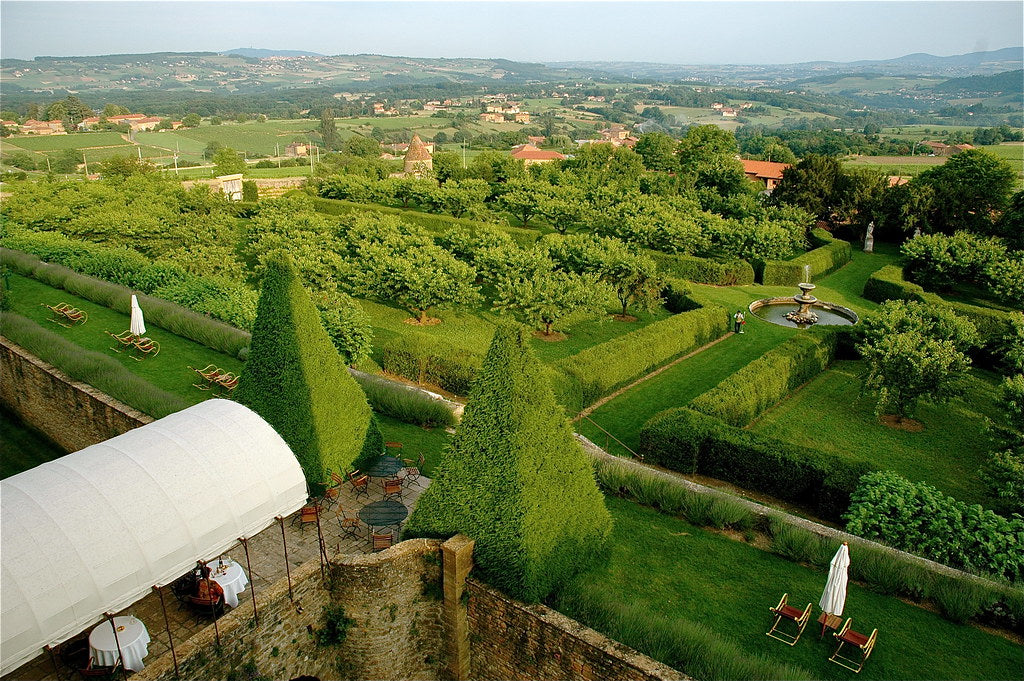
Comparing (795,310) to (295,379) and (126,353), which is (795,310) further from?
(126,353)

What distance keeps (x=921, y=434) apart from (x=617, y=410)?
8025 millimetres

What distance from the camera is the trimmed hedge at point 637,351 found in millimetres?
18922

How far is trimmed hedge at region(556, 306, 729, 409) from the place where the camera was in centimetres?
1892

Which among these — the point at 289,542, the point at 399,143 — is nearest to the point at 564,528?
the point at 289,542

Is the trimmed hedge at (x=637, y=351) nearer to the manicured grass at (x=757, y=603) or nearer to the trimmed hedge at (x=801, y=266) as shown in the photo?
the manicured grass at (x=757, y=603)

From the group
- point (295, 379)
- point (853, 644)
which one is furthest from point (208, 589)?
point (853, 644)

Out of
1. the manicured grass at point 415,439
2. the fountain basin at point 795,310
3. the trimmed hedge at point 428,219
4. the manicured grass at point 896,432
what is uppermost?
the trimmed hedge at point 428,219

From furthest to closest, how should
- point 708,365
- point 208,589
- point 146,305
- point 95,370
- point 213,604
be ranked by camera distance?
1. point 708,365
2. point 146,305
3. point 95,370
4. point 208,589
5. point 213,604

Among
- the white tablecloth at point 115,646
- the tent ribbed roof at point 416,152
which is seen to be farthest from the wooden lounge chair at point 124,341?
the tent ribbed roof at point 416,152

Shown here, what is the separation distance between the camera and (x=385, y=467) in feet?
38.4

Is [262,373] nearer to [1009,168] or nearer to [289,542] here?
[289,542]

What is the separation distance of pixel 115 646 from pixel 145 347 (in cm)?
1301

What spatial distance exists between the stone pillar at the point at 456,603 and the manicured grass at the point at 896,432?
9039mm

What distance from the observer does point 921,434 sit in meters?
17.4
